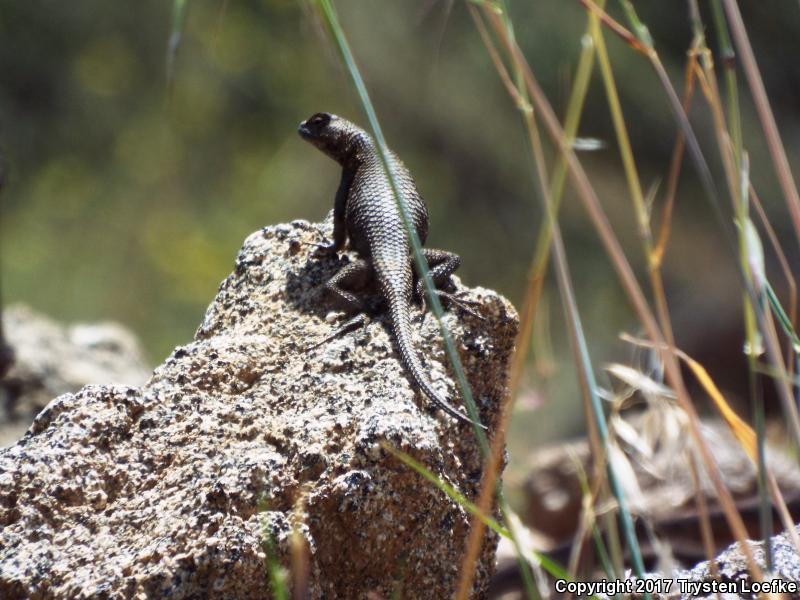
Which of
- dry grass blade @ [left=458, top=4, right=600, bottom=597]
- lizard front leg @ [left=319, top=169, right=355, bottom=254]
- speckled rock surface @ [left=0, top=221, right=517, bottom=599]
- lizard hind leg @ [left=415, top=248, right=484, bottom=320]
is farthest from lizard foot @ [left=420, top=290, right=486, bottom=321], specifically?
dry grass blade @ [left=458, top=4, right=600, bottom=597]

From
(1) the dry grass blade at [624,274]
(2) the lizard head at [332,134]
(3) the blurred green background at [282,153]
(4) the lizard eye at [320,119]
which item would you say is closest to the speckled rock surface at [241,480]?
(1) the dry grass blade at [624,274]

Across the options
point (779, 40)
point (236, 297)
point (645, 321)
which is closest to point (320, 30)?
point (645, 321)

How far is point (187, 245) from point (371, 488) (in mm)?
10990

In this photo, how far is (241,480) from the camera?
7.11 feet

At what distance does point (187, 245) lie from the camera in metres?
12.9

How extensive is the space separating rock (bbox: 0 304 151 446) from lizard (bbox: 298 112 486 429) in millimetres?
2454

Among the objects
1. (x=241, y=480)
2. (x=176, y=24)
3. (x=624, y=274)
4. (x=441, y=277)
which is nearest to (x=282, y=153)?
A: (x=441, y=277)

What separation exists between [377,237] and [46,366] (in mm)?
3101

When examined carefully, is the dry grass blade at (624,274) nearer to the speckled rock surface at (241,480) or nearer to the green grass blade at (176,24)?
the green grass blade at (176,24)

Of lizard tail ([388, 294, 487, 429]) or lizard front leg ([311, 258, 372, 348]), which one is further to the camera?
lizard front leg ([311, 258, 372, 348])

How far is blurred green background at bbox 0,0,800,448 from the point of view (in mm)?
7891

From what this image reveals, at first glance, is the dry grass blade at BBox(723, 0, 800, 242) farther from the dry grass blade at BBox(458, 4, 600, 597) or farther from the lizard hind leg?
the lizard hind leg

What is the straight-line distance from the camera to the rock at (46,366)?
221 inches

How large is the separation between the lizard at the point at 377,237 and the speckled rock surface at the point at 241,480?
6.5 inches
